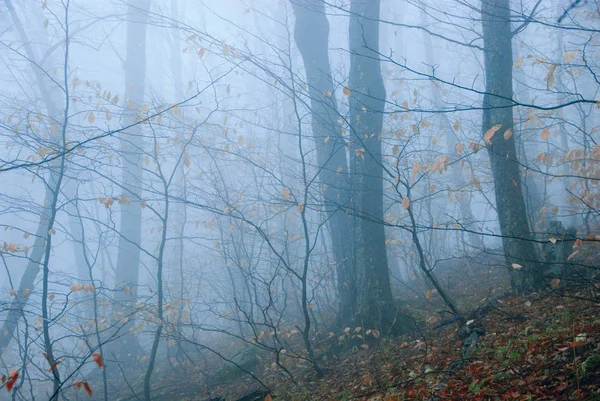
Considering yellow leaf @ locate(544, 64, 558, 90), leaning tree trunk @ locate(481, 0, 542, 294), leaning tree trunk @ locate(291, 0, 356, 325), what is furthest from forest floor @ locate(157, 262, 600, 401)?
yellow leaf @ locate(544, 64, 558, 90)

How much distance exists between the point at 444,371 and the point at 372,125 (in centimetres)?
390

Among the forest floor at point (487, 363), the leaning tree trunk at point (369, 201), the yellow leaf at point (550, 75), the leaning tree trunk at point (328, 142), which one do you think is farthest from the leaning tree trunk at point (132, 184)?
the yellow leaf at point (550, 75)

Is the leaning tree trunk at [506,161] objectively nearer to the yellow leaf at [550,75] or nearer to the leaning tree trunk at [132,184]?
the yellow leaf at [550,75]

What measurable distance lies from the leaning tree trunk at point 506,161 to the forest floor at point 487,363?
0.41 metres

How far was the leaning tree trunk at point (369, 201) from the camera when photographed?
20.4 ft

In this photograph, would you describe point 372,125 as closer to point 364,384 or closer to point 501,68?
point 501,68

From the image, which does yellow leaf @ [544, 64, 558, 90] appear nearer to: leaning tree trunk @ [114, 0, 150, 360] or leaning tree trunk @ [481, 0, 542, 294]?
leaning tree trunk @ [481, 0, 542, 294]

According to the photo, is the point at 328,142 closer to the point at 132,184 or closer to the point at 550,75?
the point at 550,75

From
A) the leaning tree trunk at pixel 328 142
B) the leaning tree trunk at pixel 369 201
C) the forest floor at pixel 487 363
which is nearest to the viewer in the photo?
the forest floor at pixel 487 363

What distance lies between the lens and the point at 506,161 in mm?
5594

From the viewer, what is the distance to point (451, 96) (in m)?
22.2

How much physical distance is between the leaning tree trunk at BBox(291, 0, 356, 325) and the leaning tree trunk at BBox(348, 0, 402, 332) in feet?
0.94

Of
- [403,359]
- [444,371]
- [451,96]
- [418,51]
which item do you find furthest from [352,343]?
[418,51]

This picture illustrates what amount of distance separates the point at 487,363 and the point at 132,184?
811 cm
